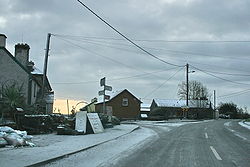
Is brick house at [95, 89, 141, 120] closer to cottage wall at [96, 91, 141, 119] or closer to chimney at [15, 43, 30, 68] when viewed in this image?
cottage wall at [96, 91, 141, 119]

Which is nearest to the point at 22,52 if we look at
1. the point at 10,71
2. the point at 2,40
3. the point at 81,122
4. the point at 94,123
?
the point at 2,40

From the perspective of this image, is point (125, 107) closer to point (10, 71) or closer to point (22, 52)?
point (22, 52)

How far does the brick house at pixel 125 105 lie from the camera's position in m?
68.1

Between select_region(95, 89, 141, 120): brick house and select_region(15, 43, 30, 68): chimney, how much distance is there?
28260mm

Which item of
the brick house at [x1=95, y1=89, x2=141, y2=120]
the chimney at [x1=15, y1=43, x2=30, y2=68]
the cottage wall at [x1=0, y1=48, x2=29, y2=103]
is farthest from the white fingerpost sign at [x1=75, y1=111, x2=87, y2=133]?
the brick house at [x1=95, y1=89, x2=141, y2=120]

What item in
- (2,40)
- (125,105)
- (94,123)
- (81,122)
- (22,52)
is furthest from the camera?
(125,105)

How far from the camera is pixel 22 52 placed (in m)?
41.3

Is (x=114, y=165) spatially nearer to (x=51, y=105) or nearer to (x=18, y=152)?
(x=18, y=152)

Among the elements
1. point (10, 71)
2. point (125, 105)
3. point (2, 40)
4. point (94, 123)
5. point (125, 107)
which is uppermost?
point (2, 40)

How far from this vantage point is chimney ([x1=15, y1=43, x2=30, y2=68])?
134 ft

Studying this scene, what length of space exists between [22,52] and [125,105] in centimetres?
3088

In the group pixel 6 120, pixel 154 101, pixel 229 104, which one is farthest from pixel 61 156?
pixel 229 104

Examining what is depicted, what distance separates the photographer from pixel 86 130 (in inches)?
842

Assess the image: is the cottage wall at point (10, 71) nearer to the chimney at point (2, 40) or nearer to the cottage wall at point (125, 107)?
the chimney at point (2, 40)
